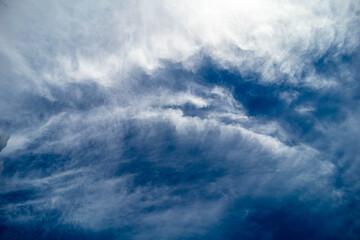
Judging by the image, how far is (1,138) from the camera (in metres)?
54.2

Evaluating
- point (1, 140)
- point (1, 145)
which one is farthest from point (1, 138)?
point (1, 145)

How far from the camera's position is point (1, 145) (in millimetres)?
51250

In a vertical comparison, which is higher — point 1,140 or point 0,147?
point 1,140

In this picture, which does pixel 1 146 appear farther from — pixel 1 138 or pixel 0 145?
pixel 1 138

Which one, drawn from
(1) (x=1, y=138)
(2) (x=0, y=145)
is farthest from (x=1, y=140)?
(2) (x=0, y=145)

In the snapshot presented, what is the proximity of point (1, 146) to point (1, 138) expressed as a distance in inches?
189

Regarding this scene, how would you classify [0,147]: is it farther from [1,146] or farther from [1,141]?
[1,141]

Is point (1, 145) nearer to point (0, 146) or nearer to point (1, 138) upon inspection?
point (0, 146)

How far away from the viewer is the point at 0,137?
5347cm

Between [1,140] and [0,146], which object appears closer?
[0,146]

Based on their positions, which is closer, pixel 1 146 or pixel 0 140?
pixel 1 146

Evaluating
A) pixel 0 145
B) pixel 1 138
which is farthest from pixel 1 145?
pixel 1 138

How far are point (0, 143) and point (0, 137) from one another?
73.9 inches

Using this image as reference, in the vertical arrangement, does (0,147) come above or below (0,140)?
below
